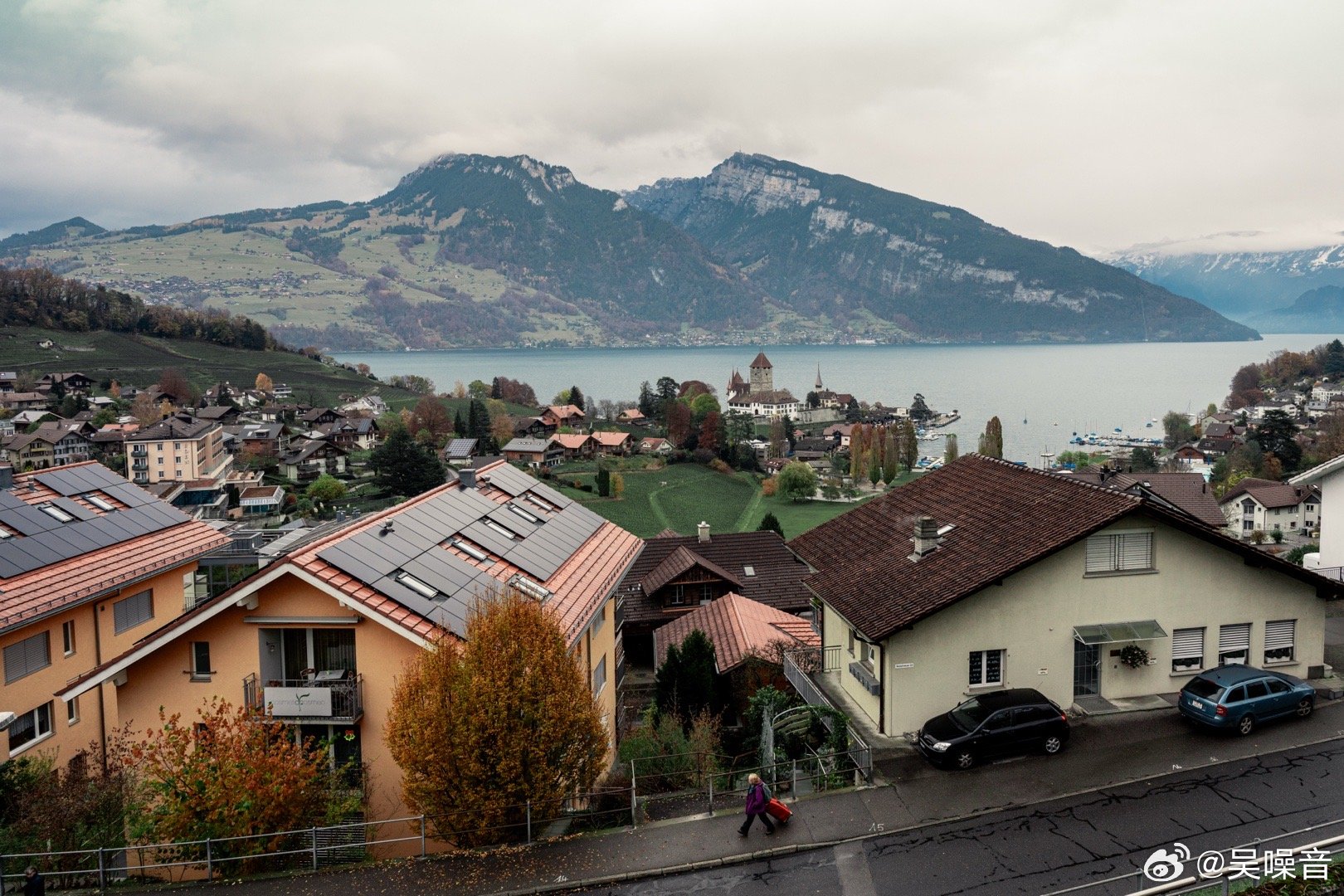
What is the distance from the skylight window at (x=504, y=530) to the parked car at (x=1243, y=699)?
1363 cm

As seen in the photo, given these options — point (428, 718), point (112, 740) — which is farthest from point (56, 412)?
point (428, 718)

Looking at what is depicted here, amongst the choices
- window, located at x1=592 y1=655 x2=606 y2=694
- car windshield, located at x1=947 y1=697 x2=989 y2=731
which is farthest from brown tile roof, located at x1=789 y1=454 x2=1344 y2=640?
window, located at x1=592 y1=655 x2=606 y2=694

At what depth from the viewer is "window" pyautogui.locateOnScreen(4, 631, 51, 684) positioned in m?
16.6

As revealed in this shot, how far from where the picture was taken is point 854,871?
36.3 ft

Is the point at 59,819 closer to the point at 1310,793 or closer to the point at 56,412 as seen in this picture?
the point at 1310,793

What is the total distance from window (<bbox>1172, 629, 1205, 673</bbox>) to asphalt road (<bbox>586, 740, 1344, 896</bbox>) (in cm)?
308

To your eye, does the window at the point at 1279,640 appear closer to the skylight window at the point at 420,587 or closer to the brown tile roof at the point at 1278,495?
the skylight window at the point at 420,587

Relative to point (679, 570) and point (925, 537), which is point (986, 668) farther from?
point (679, 570)

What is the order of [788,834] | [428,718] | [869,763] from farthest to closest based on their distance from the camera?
1. [869,763]
2. [788,834]
3. [428,718]

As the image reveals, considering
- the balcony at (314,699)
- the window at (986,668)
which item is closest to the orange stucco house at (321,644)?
the balcony at (314,699)

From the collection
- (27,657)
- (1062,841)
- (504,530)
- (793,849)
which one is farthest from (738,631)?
(27,657)

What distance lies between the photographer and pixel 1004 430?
565 ft

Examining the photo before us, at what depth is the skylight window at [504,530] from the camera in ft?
66.1

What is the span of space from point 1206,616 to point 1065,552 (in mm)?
3128
